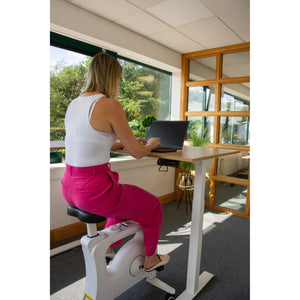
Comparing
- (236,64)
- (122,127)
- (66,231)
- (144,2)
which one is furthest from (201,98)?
(122,127)

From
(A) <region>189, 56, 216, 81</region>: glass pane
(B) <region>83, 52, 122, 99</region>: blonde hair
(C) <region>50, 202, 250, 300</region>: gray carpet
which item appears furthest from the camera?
(A) <region>189, 56, 216, 81</region>: glass pane

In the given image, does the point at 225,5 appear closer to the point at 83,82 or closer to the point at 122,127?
the point at 83,82

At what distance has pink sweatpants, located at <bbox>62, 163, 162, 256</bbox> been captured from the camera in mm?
1330

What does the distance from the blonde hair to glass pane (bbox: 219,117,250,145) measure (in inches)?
103

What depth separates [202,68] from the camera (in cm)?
391

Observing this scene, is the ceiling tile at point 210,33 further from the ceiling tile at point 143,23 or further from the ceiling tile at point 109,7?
the ceiling tile at point 109,7

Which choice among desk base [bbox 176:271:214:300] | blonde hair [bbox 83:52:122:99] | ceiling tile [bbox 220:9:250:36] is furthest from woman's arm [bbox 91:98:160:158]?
ceiling tile [bbox 220:9:250:36]

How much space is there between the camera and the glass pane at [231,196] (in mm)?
3635

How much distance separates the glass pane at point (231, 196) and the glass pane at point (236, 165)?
164 mm

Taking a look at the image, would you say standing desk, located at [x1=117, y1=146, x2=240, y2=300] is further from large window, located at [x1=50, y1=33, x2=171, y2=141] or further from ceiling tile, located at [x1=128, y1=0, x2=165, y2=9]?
ceiling tile, located at [x1=128, y1=0, x2=165, y2=9]

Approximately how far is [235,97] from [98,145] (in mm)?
2837
